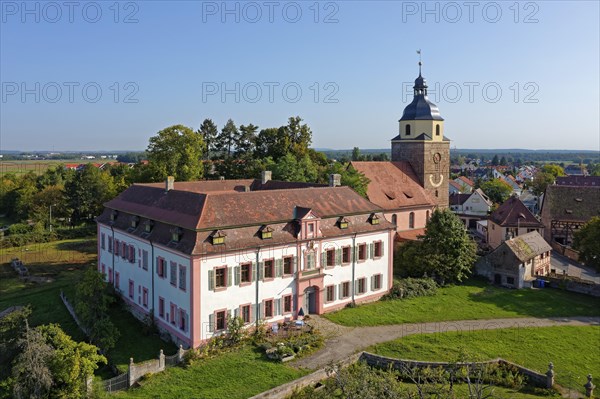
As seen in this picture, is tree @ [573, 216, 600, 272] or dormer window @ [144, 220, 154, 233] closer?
dormer window @ [144, 220, 154, 233]

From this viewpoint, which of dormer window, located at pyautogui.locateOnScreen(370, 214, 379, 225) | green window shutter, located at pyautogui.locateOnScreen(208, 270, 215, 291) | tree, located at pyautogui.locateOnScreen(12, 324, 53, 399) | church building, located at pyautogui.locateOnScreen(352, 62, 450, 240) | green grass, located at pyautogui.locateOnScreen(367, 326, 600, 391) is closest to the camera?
tree, located at pyautogui.locateOnScreen(12, 324, 53, 399)

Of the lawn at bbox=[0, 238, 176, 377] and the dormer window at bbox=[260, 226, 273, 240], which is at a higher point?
the dormer window at bbox=[260, 226, 273, 240]

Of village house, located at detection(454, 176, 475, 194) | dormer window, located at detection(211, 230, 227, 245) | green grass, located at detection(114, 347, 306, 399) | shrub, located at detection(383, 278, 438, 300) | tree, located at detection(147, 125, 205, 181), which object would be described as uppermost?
tree, located at detection(147, 125, 205, 181)

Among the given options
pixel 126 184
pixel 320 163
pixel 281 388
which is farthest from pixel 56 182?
pixel 281 388

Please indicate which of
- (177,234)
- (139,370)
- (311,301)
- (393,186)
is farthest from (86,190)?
(139,370)

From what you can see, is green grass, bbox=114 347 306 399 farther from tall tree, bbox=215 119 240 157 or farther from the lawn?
tall tree, bbox=215 119 240 157

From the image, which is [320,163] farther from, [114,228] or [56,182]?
[56,182]

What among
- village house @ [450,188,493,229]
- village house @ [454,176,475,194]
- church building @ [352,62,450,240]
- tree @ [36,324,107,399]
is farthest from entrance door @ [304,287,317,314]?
village house @ [454,176,475,194]

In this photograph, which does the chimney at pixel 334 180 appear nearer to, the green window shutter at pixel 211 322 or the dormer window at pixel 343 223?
the dormer window at pixel 343 223
